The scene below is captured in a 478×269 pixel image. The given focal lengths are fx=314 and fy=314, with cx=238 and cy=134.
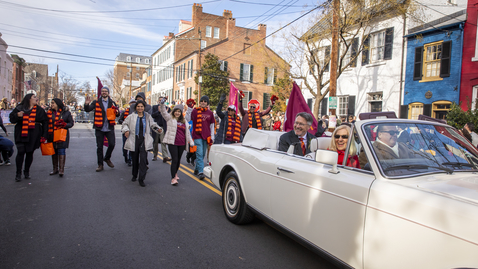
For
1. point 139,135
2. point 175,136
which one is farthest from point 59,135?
point 175,136

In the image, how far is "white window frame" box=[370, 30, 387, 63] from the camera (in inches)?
682

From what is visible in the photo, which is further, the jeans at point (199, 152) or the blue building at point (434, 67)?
the blue building at point (434, 67)

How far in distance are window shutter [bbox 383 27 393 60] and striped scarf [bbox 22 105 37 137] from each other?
16.5 metres

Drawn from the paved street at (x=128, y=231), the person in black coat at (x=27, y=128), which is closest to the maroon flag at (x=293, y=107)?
the paved street at (x=128, y=231)

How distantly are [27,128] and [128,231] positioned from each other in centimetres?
430

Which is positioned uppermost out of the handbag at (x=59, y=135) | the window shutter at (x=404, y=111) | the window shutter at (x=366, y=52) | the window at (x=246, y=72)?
the window at (x=246, y=72)

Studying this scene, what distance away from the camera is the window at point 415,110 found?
15.7 meters

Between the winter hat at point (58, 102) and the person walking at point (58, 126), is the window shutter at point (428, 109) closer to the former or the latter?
the person walking at point (58, 126)

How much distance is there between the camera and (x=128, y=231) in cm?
414

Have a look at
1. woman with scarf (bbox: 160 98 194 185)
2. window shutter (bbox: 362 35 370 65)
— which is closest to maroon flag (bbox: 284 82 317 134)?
woman with scarf (bbox: 160 98 194 185)

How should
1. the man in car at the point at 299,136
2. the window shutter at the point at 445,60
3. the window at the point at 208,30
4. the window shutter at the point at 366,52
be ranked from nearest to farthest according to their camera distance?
the man in car at the point at 299,136 → the window shutter at the point at 445,60 → the window shutter at the point at 366,52 → the window at the point at 208,30

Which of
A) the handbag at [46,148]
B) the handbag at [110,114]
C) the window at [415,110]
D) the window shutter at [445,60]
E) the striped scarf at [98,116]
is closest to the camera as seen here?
the handbag at [46,148]

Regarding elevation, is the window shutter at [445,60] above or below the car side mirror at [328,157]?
above

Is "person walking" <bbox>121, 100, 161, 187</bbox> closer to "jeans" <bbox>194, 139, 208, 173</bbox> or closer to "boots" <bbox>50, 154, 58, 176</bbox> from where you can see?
"jeans" <bbox>194, 139, 208, 173</bbox>
